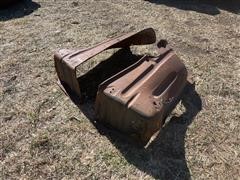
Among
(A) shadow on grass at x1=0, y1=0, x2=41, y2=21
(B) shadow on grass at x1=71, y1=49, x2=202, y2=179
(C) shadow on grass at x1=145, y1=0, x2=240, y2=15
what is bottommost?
(A) shadow on grass at x1=0, y1=0, x2=41, y2=21

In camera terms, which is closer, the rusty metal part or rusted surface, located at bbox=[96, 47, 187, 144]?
rusted surface, located at bbox=[96, 47, 187, 144]

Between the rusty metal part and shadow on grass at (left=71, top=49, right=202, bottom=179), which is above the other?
the rusty metal part

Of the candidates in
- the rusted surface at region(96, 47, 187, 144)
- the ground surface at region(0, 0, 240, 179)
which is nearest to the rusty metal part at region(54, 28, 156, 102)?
the ground surface at region(0, 0, 240, 179)

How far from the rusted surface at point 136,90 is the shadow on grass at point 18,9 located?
212 centimetres

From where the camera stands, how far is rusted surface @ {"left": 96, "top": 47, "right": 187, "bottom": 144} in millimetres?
2982

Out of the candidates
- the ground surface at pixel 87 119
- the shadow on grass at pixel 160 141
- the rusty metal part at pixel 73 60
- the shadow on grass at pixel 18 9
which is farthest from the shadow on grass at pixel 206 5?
the shadow on grass at pixel 160 141

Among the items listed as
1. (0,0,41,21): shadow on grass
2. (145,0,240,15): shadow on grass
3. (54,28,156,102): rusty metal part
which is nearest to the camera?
(54,28,156,102): rusty metal part

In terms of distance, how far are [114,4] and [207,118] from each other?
3055mm

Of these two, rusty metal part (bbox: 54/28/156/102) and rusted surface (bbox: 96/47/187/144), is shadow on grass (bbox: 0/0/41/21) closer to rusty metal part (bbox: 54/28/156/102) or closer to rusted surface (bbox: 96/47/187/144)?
rusty metal part (bbox: 54/28/156/102)

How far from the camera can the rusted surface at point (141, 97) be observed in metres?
2.98

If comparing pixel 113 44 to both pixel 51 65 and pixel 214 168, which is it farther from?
pixel 214 168

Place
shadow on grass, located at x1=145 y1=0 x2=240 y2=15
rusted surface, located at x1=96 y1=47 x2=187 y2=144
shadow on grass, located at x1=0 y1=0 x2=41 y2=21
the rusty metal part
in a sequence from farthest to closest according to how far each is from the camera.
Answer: shadow on grass, located at x1=145 y1=0 x2=240 y2=15, shadow on grass, located at x1=0 y1=0 x2=41 y2=21, the rusty metal part, rusted surface, located at x1=96 y1=47 x2=187 y2=144

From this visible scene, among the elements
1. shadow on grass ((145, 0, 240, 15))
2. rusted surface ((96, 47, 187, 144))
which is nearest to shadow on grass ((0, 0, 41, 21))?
shadow on grass ((145, 0, 240, 15))

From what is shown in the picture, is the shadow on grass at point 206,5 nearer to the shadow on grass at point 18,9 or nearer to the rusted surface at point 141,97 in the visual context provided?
the shadow on grass at point 18,9
